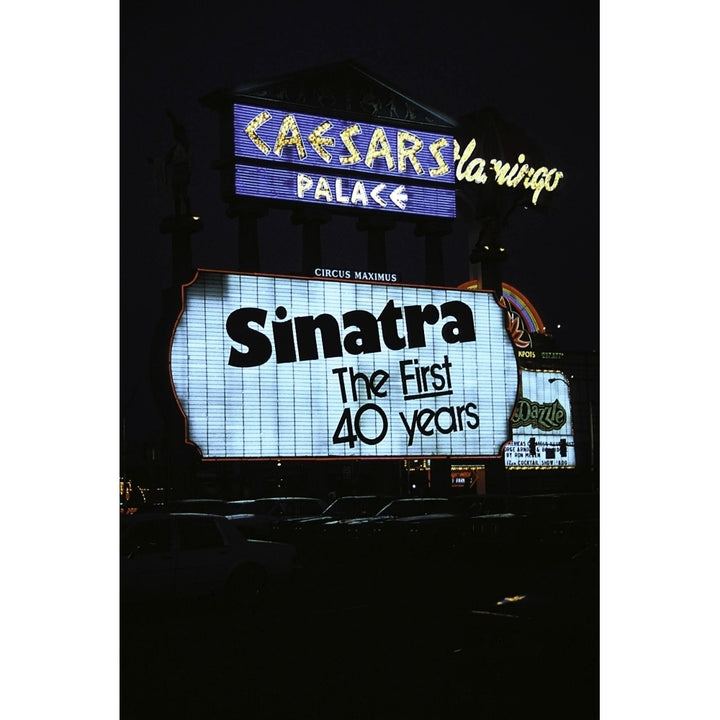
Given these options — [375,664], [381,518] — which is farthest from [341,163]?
[375,664]

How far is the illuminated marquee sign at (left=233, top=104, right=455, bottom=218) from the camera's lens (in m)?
35.7

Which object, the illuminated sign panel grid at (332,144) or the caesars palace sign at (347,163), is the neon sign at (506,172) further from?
the illuminated sign panel grid at (332,144)

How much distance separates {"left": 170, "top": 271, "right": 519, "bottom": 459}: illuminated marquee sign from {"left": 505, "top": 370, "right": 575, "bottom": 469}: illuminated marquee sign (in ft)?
29.6

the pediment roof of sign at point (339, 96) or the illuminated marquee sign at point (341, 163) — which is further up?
the pediment roof of sign at point (339, 96)

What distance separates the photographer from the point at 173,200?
3628 centimetres

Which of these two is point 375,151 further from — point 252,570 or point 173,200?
point 252,570

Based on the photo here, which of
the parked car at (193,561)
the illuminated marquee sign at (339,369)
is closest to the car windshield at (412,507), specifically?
the parked car at (193,561)

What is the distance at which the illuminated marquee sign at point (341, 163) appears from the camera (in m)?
35.7

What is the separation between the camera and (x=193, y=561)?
13906mm

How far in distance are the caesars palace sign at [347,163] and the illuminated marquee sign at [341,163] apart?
3 cm

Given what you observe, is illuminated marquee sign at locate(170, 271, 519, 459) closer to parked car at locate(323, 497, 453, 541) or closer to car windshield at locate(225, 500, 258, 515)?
car windshield at locate(225, 500, 258, 515)
